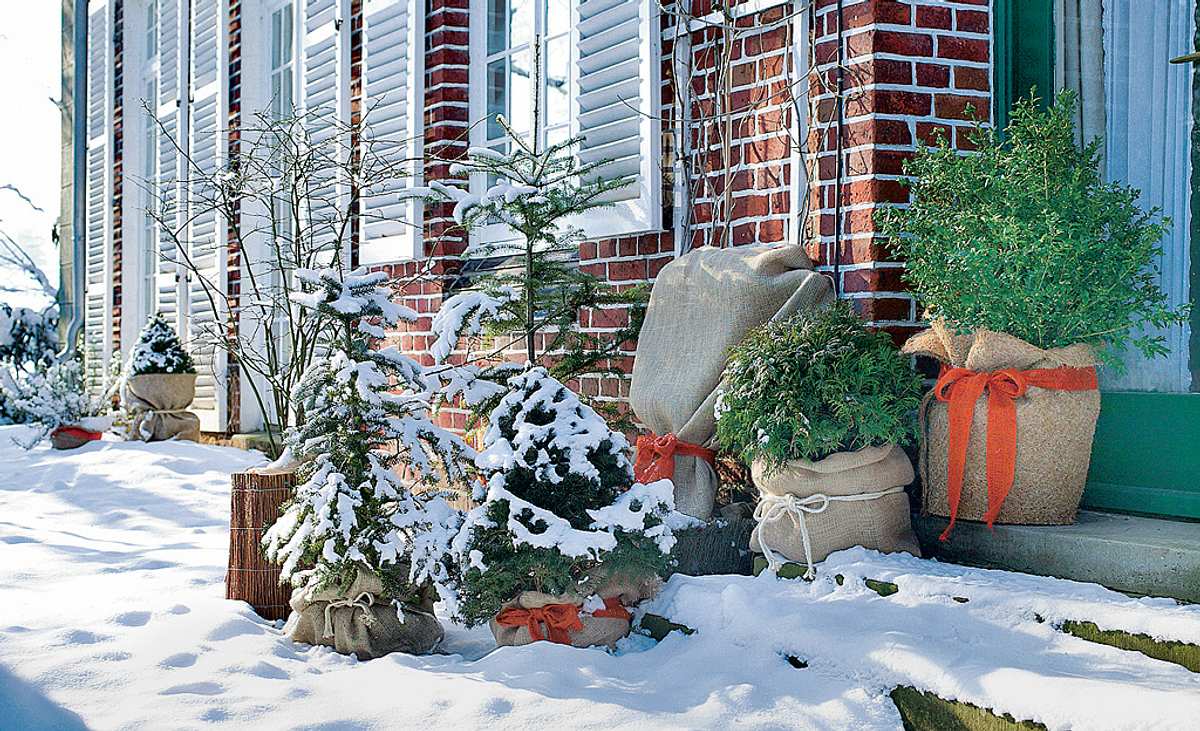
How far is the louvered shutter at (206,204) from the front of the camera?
25.9ft

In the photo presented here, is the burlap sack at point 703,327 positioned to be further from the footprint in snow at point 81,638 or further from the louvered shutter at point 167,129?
the louvered shutter at point 167,129

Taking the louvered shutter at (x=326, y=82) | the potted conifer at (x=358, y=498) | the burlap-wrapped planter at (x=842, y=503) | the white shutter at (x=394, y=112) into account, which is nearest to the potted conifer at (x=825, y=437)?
the burlap-wrapped planter at (x=842, y=503)

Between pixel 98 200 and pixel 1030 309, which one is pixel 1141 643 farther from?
pixel 98 200

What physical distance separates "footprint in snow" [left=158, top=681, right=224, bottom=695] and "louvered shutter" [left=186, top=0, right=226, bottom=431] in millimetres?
5061

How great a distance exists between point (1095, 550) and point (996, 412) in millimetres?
375

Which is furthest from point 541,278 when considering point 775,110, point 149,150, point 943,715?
point 149,150

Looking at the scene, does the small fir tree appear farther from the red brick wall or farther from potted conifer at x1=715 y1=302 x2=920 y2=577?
potted conifer at x1=715 y1=302 x2=920 y2=577

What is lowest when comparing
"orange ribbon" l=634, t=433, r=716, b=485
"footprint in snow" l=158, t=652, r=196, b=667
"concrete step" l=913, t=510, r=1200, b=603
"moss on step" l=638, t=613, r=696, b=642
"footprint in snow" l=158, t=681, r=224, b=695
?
"footprint in snow" l=158, t=681, r=224, b=695

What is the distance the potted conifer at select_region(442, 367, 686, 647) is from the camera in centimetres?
302

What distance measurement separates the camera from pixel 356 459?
335 centimetres

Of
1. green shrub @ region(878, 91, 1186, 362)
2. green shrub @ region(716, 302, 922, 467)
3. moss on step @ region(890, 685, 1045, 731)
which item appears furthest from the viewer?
green shrub @ region(716, 302, 922, 467)

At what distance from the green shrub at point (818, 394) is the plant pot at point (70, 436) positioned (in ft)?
20.7

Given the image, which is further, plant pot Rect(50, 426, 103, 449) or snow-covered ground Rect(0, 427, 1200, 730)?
plant pot Rect(50, 426, 103, 449)

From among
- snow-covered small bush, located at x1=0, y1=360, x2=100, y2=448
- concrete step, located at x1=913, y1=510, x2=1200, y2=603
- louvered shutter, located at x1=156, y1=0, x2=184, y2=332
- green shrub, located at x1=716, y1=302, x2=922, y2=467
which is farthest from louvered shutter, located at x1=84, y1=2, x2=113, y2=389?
concrete step, located at x1=913, y1=510, x2=1200, y2=603
